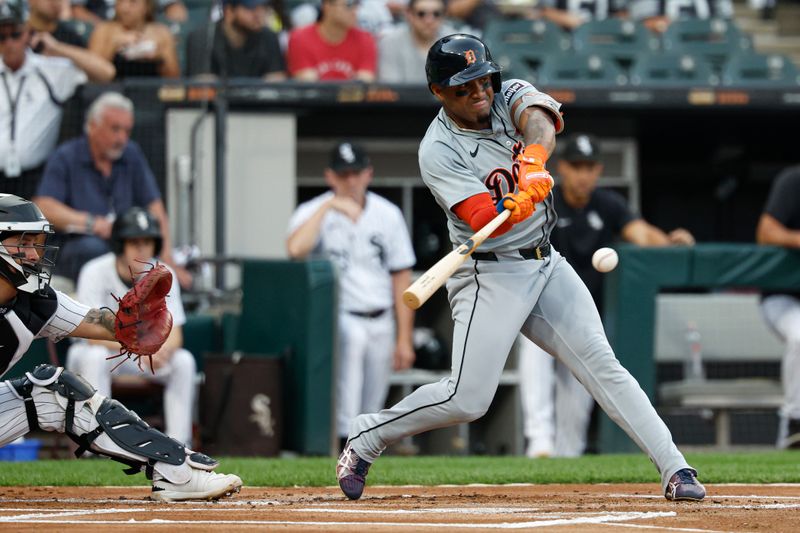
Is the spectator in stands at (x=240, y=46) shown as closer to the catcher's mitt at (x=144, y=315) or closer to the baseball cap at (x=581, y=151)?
the baseball cap at (x=581, y=151)

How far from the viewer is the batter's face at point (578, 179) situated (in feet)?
27.6

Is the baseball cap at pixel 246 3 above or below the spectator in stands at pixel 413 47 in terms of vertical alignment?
above

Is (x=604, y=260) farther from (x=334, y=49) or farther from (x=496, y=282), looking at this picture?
(x=334, y=49)

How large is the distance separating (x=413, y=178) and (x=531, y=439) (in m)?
2.95

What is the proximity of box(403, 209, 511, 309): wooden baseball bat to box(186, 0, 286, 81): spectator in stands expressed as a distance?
549cm

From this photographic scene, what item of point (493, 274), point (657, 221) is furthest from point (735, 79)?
point (493, 274)

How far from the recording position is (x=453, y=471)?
6.63 m

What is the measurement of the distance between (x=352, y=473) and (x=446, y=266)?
3.06ft

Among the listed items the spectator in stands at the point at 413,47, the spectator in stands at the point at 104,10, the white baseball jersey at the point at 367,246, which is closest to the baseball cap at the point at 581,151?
the white baseball jersey at the point at 367,246

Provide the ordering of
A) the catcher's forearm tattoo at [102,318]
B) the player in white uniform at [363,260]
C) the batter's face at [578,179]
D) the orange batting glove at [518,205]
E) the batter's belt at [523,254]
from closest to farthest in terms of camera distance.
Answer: the orange batting glove at [518,205] < the catcher's forearm tattoo at [102,318] < the batter's belt at [523,254] < the batter's face at [578,179] < the player in white uniform at [363,260]

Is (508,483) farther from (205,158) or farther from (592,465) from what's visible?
(205,158)

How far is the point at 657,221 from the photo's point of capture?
11.9m

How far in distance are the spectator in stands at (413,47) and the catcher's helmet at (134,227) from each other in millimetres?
2758

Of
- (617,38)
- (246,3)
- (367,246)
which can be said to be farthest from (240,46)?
(617,38)
